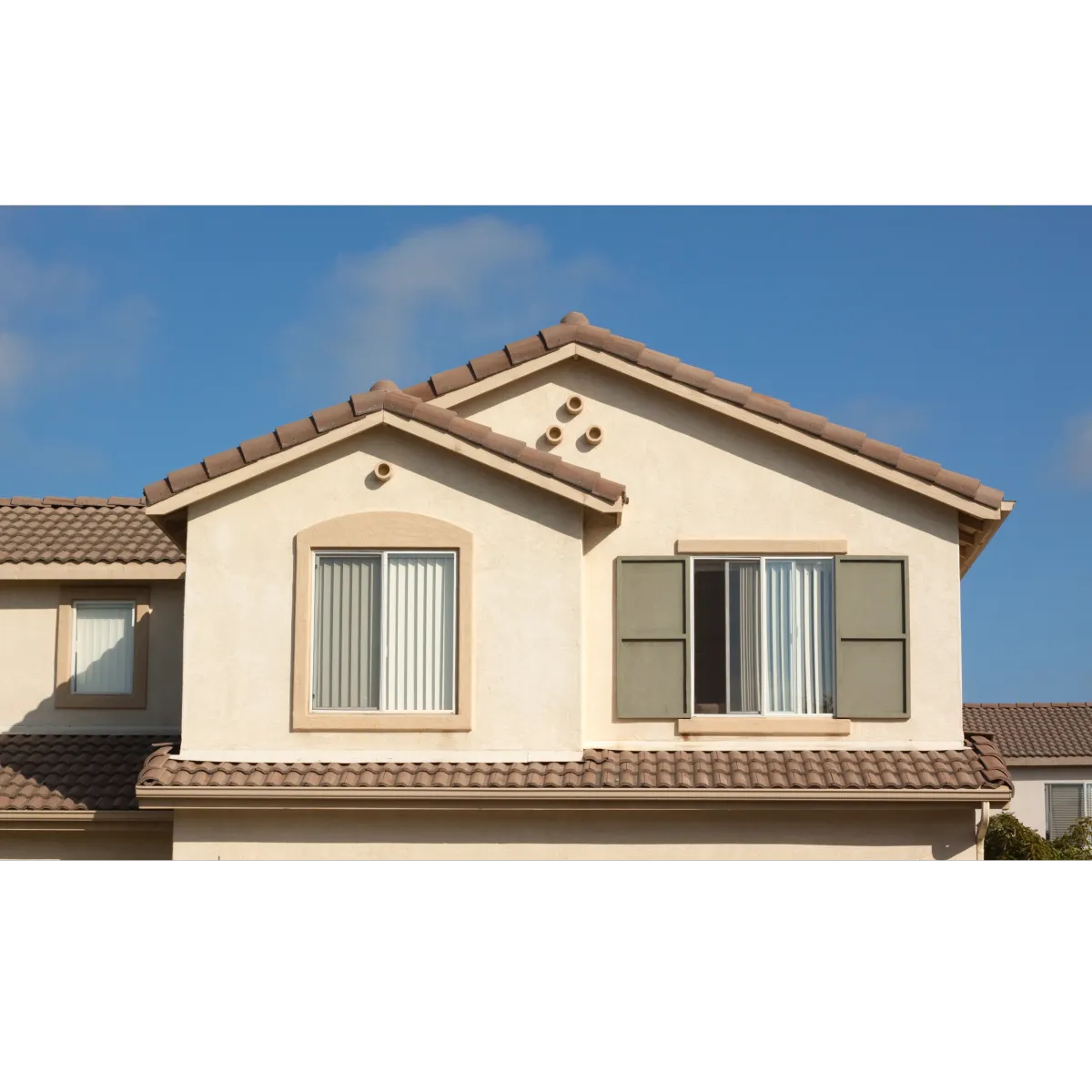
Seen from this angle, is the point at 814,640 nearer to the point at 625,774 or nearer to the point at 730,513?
the point at 730,513

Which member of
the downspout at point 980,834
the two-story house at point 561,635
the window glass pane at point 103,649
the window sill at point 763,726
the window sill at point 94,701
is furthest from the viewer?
the window glass pane at point 103,649

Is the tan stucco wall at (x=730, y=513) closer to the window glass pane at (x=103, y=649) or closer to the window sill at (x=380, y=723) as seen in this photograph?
the window sill at (x=380, y=723)

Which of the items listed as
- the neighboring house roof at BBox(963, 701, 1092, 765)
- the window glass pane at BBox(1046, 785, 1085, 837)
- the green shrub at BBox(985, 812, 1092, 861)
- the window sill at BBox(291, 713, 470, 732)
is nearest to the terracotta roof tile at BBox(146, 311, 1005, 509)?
the window sill at BBox(291, 713, 470, 732)

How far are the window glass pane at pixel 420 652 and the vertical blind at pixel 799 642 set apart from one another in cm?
357

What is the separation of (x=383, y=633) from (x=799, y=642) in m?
4.60

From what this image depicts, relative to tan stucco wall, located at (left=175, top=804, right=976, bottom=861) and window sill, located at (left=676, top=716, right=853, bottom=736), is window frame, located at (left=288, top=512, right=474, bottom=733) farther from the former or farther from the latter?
window sill, located at (left=676, top=716, right=853, bottom=736)

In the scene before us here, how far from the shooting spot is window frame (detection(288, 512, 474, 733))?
1387 centimetres

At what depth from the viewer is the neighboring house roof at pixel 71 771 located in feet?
49.1

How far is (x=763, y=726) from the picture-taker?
14.4 metres

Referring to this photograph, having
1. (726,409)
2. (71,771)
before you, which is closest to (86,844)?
(71,771)

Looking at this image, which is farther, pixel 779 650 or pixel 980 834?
pixel 779 650

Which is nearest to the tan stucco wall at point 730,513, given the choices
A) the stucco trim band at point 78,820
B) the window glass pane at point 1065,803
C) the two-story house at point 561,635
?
the two-story house at point 561,635
